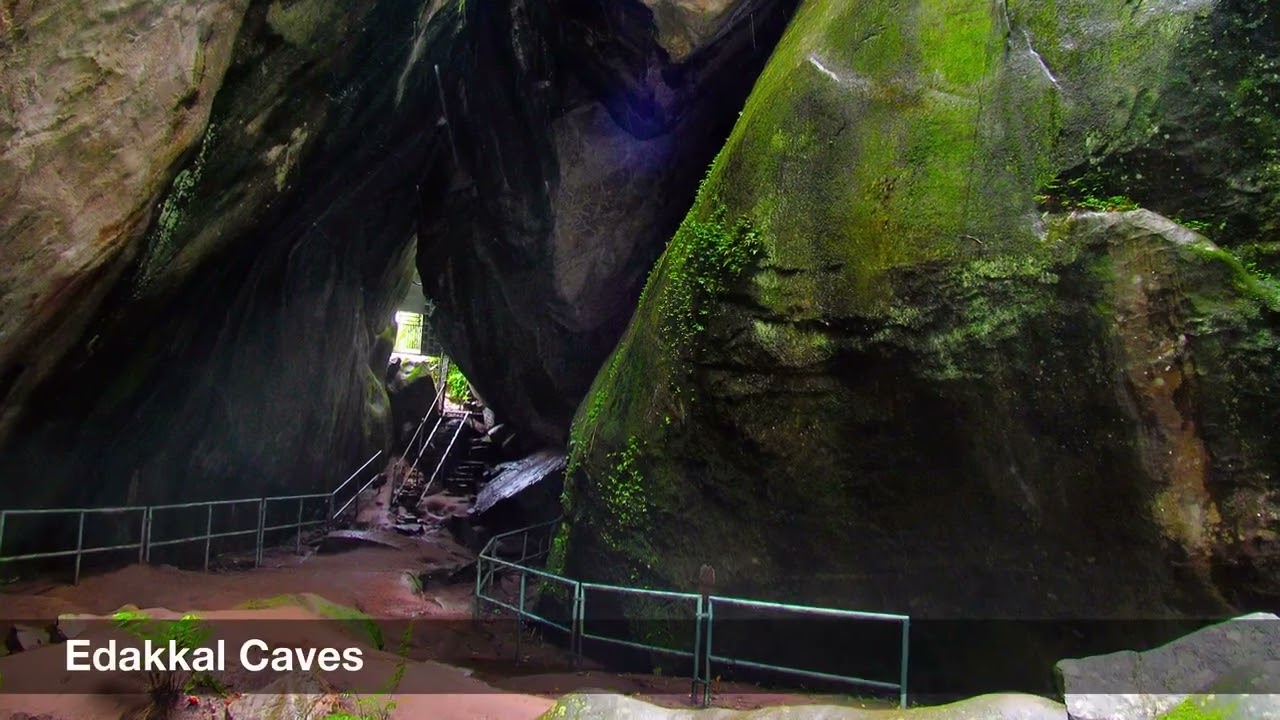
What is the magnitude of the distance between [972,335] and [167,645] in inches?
225

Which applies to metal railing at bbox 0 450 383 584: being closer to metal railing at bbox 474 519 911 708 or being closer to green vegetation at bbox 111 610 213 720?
green vegetation at bbox 111 610 213 720

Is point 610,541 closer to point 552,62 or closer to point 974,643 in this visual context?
point 974,643

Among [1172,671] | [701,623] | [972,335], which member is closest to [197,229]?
[701,623]

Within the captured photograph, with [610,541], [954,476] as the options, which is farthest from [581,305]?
[954,476]

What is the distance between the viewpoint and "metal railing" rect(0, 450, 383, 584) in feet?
23.9

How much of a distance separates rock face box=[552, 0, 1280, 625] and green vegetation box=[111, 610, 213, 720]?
3.85 meters

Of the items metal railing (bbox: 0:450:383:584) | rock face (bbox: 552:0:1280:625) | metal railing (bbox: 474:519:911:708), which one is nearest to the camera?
metal railing (bbox: 474:519:911:708)

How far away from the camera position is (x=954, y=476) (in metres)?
5.73

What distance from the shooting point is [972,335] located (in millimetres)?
5500

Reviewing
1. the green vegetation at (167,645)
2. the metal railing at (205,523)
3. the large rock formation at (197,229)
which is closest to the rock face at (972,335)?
the green vegetation at (167,645)

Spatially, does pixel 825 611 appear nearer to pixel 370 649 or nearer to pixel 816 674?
pixel 816 674

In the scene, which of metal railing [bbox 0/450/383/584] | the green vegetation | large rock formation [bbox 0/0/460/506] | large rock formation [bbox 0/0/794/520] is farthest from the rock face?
metal railing [bbox 0/450/383/584]

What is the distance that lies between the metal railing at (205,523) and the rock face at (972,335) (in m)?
5.39

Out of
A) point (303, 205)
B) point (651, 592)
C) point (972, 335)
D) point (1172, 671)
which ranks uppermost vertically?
point (303, 205)
